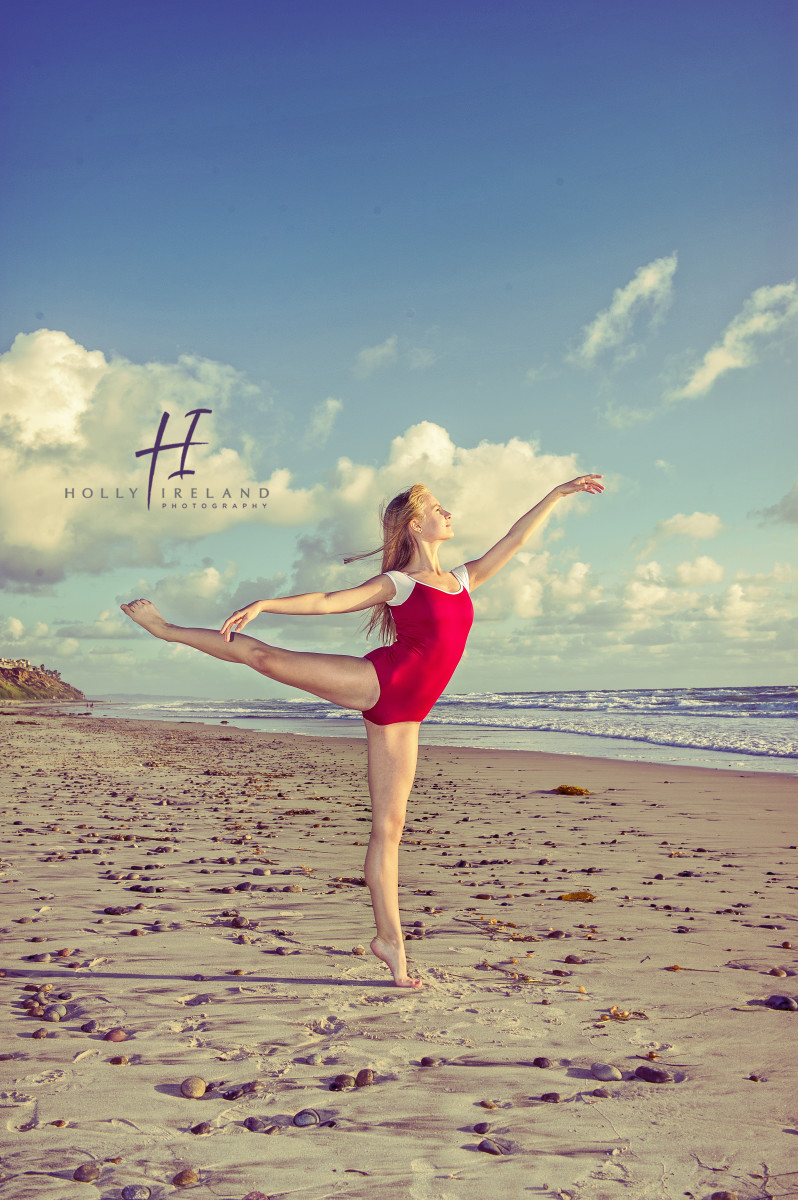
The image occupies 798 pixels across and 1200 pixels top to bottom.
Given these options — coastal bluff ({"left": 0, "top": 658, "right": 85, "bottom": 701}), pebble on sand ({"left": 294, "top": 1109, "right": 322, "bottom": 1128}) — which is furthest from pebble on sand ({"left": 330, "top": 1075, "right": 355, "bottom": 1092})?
coastal bluff ({"left": 0, "top": 658, "right": 85, "bottom": 701})

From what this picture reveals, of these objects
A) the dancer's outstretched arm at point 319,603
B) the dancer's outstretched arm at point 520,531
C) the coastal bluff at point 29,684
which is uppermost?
the dancer's outstretched arm at point 520,531

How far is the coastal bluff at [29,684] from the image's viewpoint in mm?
70188

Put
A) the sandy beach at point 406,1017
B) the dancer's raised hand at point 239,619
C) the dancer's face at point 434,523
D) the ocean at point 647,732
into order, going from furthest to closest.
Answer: the ocean at point 647,732 → the dancer's face at point 434,523 → the dancer's raised hand at point 239,619 → the sandy beach at point 406,1017

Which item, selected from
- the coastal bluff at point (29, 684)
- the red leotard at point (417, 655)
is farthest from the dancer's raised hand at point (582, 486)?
the coastal bluff at point (29, 684)

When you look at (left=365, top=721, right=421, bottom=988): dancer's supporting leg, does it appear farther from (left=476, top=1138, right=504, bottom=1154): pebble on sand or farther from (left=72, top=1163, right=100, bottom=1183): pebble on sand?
(left=72, top=1163, right=100, bottom=1183): pebble on sand

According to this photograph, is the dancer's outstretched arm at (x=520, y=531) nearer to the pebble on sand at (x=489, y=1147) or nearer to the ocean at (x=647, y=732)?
the pebble on sand at (x=489, y=1147)

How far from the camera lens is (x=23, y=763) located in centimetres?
1805

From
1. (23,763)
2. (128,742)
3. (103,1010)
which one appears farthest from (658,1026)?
(128,742)

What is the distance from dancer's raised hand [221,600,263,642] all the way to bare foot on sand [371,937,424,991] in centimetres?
199

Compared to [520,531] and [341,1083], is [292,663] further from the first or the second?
[341,1083]

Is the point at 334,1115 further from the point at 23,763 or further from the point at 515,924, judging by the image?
the point at 23,763

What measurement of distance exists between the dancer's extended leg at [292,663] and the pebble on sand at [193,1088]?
1.83m

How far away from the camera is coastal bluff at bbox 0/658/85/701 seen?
70188 millimetres

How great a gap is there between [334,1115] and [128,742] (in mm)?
23569
